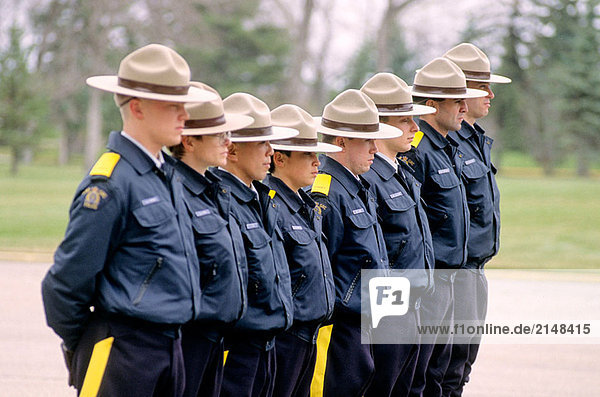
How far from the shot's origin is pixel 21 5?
31.5 metres

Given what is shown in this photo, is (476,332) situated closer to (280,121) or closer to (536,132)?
(280,121)

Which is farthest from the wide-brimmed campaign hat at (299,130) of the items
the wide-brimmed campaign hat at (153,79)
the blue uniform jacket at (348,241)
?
the wide-brimmed campaign hat at (153,79)

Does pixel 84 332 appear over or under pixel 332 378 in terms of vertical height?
over

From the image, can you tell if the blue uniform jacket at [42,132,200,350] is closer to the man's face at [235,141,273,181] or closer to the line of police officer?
the line of police officer

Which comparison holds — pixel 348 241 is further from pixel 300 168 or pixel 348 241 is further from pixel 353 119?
pixel 353 119

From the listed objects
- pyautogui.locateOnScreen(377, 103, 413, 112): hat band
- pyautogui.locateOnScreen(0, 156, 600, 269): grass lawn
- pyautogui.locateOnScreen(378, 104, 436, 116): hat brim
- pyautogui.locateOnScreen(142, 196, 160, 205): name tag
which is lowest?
pyautogui.locateOnScreen(0, 156, 600, 269): grass lawn

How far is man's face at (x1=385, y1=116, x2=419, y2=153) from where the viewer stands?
535cm

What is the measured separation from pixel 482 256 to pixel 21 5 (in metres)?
28.4

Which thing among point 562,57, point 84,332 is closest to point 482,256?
point 84,332

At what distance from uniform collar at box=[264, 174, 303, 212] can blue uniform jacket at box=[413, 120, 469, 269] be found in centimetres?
144

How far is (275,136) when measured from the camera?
4316 millimetres

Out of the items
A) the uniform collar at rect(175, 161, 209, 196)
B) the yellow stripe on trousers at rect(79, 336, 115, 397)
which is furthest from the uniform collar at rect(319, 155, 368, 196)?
the yellow stripe on trousers at rect(79, 336, 115, 397)

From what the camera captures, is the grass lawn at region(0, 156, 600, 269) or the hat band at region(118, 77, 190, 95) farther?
the grass lawn at region(0, 156, 600, 269)

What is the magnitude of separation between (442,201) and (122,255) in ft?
9.27
